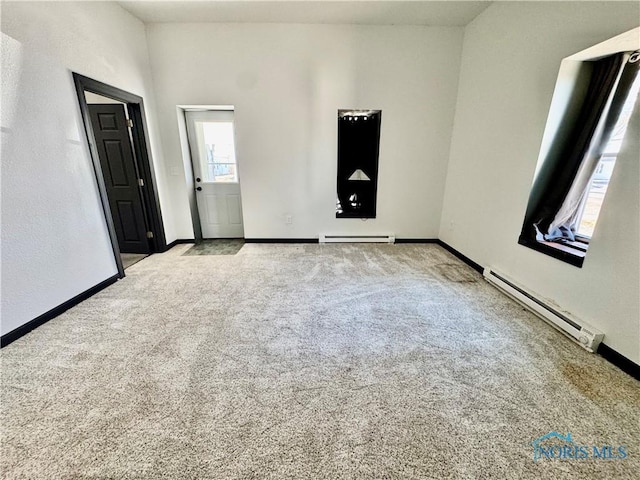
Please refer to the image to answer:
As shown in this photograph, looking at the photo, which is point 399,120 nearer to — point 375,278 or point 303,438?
point 375,278

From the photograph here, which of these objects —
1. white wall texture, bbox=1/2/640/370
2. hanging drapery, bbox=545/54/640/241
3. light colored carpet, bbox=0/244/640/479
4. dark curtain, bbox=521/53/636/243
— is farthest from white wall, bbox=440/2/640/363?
light colored carpet, bbox=0/244/640/479

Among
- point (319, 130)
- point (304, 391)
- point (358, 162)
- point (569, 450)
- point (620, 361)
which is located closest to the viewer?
point (569, 450)

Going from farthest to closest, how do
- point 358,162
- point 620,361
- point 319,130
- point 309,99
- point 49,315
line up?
point 358,162 → point 319,130 → point 309,99 → point 49,315 → point 620,361

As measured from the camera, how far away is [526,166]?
7.80 ft

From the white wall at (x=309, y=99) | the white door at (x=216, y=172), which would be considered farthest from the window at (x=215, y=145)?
the white wall at (x=309, y=99)

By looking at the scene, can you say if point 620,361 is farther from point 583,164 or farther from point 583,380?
point 583,164

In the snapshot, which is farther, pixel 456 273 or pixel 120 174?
pixel 120 174

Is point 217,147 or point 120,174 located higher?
point 217,147

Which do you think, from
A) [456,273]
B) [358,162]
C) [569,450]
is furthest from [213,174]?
[569,450]

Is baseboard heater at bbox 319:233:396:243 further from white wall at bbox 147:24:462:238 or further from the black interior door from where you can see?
the black interior door

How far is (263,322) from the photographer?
6.81ft

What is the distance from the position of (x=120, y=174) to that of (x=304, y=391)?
358cm

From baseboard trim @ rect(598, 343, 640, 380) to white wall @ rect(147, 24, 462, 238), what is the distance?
2.54m

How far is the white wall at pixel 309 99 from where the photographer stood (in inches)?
130
